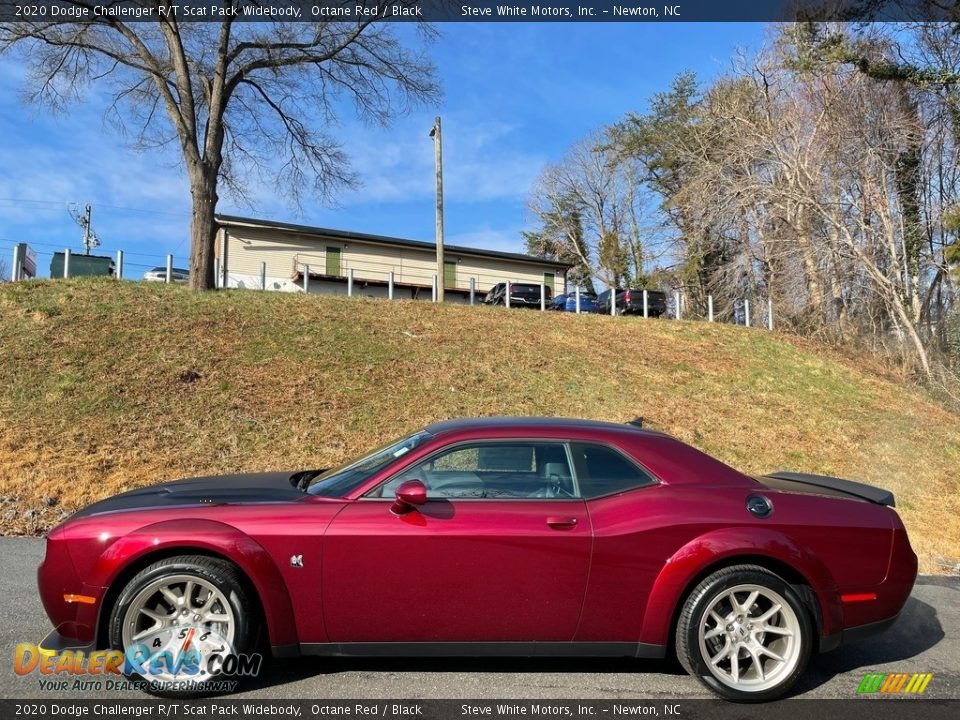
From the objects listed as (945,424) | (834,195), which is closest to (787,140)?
(834,195)

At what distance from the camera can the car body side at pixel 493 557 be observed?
3.33 metres

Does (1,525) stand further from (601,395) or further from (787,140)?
(787,140)

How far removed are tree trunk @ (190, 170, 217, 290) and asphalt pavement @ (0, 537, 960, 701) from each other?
14.0 metres

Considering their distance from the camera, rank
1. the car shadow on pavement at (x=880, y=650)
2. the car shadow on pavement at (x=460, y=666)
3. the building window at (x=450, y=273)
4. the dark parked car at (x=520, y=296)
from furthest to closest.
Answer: the building window at (x=450, y=273) → the dark parked car at (x=520, y=296) → the car shadow on pavement at (x=880, y=650) → the car shadow on pavement at (x=460, y=666)

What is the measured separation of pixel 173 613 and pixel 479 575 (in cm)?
154

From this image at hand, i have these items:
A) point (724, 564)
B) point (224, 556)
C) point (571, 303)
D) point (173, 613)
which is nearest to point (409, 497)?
point (224, 556)

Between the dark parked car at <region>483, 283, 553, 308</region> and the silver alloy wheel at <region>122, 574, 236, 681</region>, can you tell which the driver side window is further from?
the dark parked car at <region>483, 283, 553, 308</region>

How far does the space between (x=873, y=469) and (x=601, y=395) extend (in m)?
4.77

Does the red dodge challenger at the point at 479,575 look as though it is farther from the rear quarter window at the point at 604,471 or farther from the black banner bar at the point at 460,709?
the black banner bar at the point at 460,709

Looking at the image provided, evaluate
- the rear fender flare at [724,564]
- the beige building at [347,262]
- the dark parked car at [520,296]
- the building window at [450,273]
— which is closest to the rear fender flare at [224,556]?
the rear fender flare at [724,564]

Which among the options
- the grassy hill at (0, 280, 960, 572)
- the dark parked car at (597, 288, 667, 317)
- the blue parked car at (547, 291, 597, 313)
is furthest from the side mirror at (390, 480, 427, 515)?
the dark parked car at (597, 288, 667, 317)

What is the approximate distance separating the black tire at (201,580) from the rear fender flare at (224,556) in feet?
0.23

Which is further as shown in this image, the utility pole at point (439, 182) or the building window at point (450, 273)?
the building window at point (450, 273)

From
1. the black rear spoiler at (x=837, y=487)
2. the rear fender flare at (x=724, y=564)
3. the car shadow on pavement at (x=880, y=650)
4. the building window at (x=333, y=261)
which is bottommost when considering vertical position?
the car shadow on pavement at (x=880, y=650)
